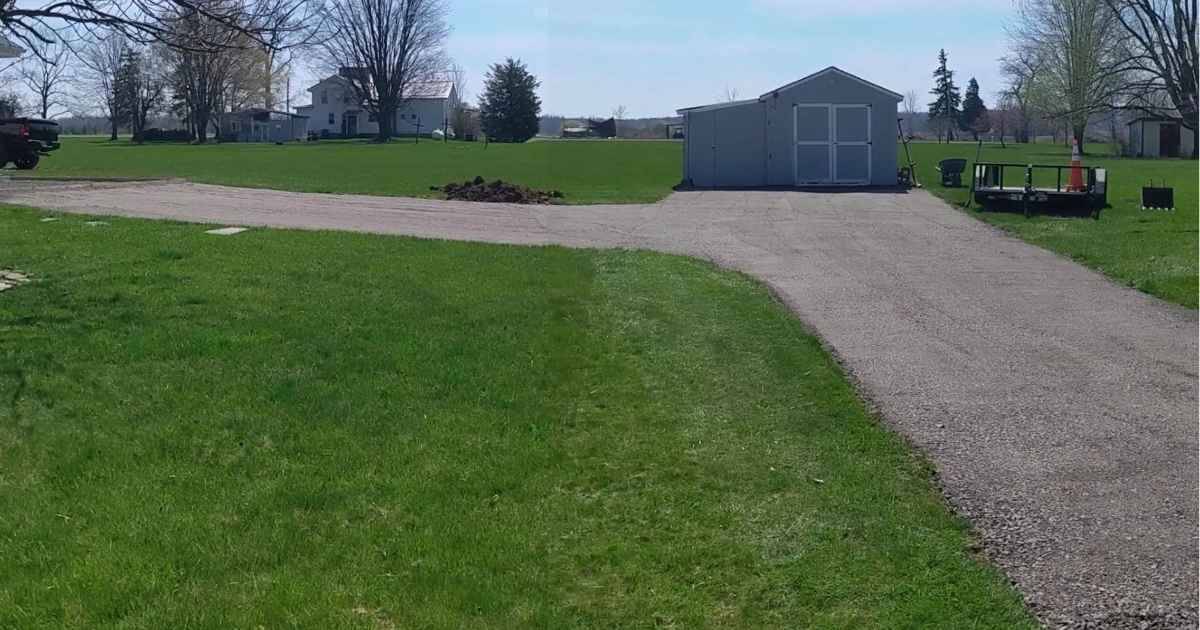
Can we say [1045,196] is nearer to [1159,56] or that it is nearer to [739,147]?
[1159,56]

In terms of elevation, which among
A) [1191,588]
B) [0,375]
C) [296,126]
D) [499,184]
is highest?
[296,126]

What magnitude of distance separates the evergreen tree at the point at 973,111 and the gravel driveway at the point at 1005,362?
92601 millimetres

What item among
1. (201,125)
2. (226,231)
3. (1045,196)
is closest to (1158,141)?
(1045,196)

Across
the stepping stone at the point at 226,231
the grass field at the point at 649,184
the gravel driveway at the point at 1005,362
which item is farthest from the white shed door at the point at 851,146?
the stepping stone at the point at 226,231

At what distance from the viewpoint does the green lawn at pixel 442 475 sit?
418 cm

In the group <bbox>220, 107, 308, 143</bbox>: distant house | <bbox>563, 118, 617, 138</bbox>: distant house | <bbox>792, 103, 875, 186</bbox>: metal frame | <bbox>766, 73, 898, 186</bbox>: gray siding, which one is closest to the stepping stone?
<bbox>766, 73, 898, 186</bbox>: gray siding

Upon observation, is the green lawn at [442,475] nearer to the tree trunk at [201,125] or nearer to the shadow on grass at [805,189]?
the shadow on grass at [805,189]

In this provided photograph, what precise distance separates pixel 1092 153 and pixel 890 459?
70115mm

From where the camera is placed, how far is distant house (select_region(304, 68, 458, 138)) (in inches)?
4486

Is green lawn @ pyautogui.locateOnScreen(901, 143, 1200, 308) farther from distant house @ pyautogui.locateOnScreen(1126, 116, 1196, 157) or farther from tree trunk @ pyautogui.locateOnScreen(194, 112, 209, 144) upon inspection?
tree trunk @ pyautogui.locateOnScreen(194, 112, 209, 144)

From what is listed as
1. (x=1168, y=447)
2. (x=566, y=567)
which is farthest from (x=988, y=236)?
(x=566, y=567)

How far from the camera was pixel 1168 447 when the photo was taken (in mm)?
6246

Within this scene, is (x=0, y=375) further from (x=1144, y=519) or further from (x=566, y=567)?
(x=1144, y=519)

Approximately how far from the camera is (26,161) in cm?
3089
